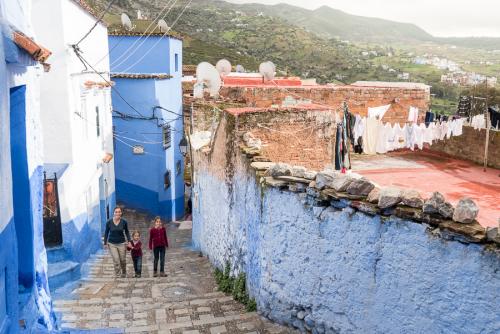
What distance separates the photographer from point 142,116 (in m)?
21.3

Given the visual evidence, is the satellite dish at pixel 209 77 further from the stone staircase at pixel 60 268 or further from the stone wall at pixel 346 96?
the stone staircase at pixel 60 268

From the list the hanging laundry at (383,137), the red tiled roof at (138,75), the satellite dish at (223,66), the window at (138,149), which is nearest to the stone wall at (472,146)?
the hanging laundry at (383,137)

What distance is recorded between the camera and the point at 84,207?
1291cm

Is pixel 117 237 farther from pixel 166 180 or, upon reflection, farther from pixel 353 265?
pixel 166 180

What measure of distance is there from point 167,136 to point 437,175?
1256 cm

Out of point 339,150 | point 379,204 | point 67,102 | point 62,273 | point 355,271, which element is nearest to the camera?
point 379,204

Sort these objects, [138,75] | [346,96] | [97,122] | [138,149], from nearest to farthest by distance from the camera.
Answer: [97,122] < [346,96] < [138,75] < [138,149]

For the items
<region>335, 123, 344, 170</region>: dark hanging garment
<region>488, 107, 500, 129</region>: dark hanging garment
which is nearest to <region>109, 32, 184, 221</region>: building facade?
<region>335, 123, 344, 170</region>: dark hanging garment

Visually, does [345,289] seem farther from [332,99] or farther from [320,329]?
[332,99]

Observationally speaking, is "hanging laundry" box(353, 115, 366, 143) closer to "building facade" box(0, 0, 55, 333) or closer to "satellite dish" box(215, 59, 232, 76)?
"building facade" box(0, 0, 55, 333)

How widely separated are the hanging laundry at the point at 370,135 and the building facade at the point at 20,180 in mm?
8615

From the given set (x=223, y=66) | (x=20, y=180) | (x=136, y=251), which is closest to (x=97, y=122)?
(x=136, y=251)

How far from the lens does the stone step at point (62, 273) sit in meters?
9.78

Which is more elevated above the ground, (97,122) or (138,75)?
(138,75)
